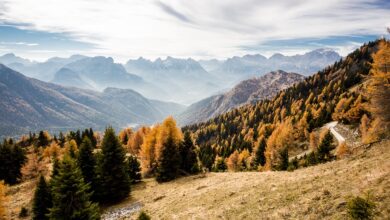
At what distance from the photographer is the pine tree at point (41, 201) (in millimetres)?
40938

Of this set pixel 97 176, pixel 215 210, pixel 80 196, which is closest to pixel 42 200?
pixel 97 176

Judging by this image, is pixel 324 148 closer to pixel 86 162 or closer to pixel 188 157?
pixel 188 157

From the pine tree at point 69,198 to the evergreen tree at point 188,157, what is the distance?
26.2 meters

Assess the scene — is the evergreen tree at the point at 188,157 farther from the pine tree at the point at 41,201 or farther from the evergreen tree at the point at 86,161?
the pine tree at the point at 41,201

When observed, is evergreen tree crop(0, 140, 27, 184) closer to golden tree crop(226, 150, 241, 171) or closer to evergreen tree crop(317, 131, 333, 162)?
golden tree crop(226, 150, 241, 171)

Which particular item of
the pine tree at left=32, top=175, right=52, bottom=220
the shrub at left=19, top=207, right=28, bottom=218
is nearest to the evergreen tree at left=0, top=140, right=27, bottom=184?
the shrub at left=19, top=207, right=28, bottom=218

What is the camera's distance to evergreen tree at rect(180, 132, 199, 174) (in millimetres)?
55281

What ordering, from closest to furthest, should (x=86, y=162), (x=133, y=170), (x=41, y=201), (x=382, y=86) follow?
(x=382, y=86) < (x=41, y=201) < (x=86, y=162) < (x=133, y=170)

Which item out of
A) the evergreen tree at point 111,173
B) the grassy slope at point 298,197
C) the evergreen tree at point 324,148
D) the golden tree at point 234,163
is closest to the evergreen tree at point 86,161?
the evergreen tree at point 111,173

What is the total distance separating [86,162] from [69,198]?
63.8ft

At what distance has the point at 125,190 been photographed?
1829 inches

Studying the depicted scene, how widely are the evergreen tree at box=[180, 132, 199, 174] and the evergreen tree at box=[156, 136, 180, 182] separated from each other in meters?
2.30

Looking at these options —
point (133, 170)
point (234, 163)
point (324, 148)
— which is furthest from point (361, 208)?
point (234, 163)

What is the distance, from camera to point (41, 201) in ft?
136
